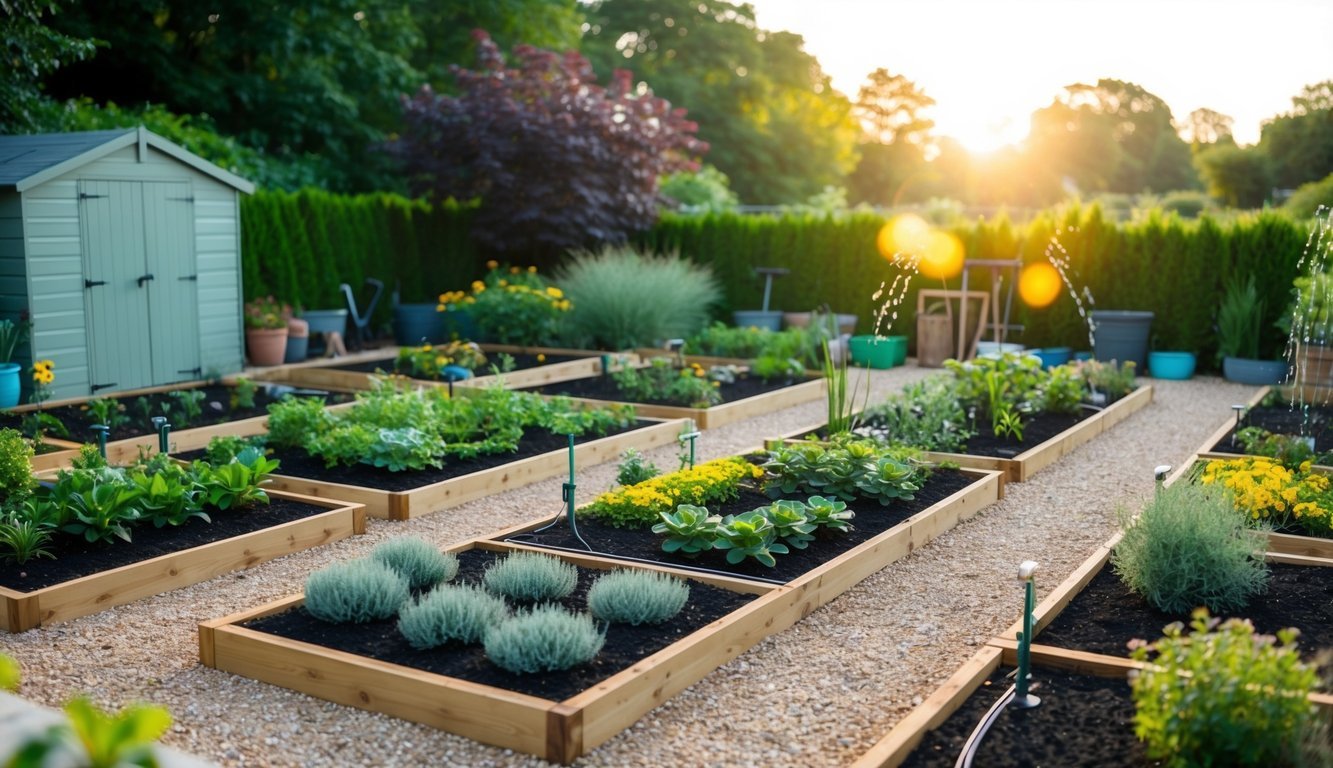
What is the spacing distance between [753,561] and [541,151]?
30.0 ft

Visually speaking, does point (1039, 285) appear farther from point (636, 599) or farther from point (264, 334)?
point (636, 599)

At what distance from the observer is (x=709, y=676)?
3.74m

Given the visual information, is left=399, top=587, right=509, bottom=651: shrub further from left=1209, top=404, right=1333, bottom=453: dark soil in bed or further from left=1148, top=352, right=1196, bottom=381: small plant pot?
left=1148, top=352, right=1196, bottom=381: small plant pot

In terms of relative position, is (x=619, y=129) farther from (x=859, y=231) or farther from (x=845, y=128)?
(x=845, y=128)

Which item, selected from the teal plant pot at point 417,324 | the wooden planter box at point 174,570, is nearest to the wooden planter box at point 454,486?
the wooden planter box at point 174,570

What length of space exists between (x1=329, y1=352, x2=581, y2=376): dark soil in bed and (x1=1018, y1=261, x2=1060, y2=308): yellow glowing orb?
510cm

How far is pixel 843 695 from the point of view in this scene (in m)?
3.62

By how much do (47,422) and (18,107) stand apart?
14.0 ft

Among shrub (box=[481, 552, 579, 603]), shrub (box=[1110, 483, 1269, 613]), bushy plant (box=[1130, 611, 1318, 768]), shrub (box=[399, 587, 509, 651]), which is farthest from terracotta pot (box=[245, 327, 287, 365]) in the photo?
bushy plant (box=[1130, 611, 1318, 768])

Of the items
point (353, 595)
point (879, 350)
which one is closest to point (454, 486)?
point (353, 595)

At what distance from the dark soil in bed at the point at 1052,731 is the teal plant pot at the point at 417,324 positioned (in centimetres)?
1046

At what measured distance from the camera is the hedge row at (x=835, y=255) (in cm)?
1160

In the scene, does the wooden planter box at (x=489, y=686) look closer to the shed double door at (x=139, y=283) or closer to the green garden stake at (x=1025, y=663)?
the green garden stake at (x=1025, y=663)

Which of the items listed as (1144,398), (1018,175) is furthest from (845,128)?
(1144,398)
